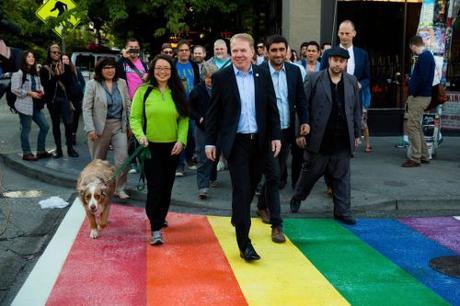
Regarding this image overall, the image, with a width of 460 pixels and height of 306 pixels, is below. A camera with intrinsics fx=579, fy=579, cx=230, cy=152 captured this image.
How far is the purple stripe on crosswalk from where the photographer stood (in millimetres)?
6091

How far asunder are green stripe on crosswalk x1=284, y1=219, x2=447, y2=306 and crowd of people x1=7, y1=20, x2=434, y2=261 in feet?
1.17

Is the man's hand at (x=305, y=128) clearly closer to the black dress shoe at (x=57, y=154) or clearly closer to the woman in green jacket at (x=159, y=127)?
the woman in green jacket at (x=159, y=127)

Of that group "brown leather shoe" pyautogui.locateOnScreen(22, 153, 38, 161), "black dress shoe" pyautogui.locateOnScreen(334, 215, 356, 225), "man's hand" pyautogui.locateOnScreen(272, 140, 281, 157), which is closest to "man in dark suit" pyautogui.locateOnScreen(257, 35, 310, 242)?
"man's hand" pyautogui.locateOnScreen(272, 140, 281, 157)

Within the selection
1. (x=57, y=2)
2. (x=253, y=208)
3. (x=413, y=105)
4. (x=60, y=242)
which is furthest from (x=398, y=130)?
(x=60, y=242)

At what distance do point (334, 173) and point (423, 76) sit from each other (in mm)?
3538

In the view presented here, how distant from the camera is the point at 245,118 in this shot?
Answer: 539 cm

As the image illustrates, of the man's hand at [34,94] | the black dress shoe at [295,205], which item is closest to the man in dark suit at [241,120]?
the black dress shoe at [295,205]

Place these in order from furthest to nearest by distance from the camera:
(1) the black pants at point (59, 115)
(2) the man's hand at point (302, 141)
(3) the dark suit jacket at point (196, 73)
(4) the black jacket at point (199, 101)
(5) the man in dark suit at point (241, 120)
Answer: (1) the black pants at point (59, 115) → (3) the dark suit jacket at point (196, 73) → (4) the black jacket at point (199, 101) → (2) the man's hand at point (302, 141) → (5) the man in dark suit at point (241, 120)

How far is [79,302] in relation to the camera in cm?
455

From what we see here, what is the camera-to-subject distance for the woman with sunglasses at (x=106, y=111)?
7.28m

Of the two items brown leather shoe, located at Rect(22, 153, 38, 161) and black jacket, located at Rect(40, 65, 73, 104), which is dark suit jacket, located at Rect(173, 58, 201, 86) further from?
brown leather shoe, located at Rect(22, 153, 38, 161)

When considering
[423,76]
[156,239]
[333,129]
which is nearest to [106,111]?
[156,239]

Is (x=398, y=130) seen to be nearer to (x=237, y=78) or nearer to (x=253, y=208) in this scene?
(x=253, y=208)

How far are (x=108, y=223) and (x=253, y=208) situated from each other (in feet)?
5.82
